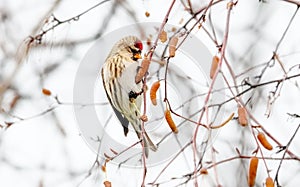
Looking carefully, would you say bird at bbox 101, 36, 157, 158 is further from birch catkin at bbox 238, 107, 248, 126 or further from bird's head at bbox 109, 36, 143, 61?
birch catkin at bbox 238, 107, 248, 126

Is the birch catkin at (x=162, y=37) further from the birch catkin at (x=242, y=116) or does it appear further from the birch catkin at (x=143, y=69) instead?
the birch catkin at (x=242, y=116)

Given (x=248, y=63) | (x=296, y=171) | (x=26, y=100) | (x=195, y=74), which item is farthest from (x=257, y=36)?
(x=26, y=100)

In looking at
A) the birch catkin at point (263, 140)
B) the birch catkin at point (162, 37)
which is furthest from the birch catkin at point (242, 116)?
the birch catkin at point (162, 37)

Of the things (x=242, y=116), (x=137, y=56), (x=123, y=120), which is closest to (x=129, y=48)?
(x=137, y=56)

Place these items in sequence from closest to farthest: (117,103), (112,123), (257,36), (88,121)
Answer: (117,103)
(112,123)
(88,121)
(257,36)

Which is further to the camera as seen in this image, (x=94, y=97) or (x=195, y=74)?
(x=195, y=74)

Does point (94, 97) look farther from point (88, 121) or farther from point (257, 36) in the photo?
point (257, 36)

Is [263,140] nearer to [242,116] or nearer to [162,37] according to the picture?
[242,116]

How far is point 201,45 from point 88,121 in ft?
1.12

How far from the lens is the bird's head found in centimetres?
97

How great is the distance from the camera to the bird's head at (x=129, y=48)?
0.97 metres

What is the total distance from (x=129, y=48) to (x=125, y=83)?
0.24 feet

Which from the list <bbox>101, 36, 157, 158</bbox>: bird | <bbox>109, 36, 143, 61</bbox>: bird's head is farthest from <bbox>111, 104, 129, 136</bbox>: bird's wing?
<bbox>109, 36, 143, 61</bbox>: bird's head

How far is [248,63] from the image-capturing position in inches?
67.3
